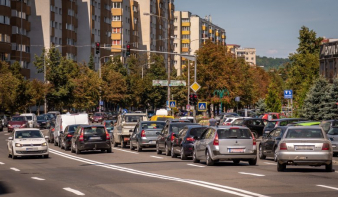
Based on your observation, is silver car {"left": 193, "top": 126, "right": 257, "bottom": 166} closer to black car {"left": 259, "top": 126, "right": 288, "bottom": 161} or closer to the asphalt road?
the asphalt road

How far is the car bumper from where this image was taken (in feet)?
71.5

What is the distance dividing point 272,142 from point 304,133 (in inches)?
246

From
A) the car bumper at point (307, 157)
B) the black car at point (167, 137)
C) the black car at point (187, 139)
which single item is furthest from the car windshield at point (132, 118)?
the car bumper at point (307, 157)

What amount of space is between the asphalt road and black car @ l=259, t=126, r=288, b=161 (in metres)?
2.91

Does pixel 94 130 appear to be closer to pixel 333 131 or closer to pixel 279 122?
pixel 279 122

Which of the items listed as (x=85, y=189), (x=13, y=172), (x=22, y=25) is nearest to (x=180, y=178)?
(x=85, y=189)

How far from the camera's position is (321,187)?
1680cm

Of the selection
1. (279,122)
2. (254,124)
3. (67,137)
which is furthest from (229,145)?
(254,124)

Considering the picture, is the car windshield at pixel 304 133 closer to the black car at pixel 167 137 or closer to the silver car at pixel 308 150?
the silver car at pixel 308 150

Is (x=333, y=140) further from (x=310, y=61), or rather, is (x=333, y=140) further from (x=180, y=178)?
(x=310, y=61)

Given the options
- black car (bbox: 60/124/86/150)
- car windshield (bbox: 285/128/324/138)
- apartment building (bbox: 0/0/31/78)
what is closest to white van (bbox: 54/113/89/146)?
black car (bbox: 60/124/86/150)

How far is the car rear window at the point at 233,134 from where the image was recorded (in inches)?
998

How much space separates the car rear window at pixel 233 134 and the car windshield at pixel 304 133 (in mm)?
3048

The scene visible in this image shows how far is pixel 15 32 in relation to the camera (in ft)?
323
